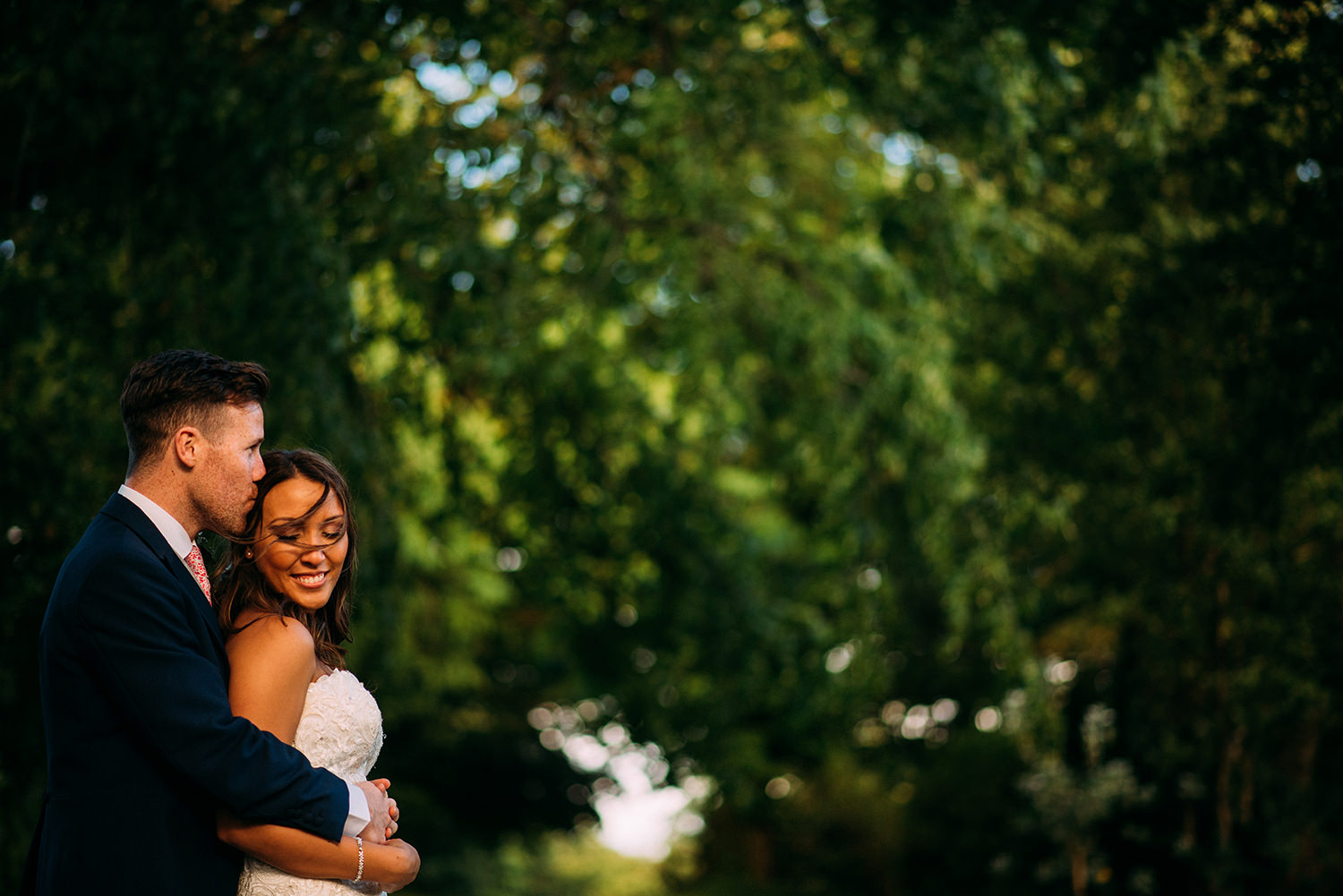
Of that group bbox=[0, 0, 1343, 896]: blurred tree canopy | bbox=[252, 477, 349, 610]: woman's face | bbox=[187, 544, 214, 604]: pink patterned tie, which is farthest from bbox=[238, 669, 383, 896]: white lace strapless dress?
bbox=[0, 0, 1343, 896]: blurred tree canopy

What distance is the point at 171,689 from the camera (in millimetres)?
2227

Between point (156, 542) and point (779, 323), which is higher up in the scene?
point (156, 542)

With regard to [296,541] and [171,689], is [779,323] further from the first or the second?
[171,689]

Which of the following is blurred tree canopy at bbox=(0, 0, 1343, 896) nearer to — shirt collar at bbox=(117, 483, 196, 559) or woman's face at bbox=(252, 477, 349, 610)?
woman's face at bbox=(252, 477, 349, 610)

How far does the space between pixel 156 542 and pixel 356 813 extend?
71 centimetres

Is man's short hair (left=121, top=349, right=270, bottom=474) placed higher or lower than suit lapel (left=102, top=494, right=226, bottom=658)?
higher

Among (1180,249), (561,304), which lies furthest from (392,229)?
(1180,249)

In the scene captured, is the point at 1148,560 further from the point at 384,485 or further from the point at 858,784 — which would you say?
the point at 858,784

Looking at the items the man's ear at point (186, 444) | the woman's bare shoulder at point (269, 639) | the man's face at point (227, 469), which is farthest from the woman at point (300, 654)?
the man's ear at point (186, 444)

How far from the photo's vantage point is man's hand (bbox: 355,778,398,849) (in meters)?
2.57

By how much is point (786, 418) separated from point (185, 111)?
4.40 meters

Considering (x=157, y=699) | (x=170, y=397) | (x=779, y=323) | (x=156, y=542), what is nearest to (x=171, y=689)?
(x=157, y=699)

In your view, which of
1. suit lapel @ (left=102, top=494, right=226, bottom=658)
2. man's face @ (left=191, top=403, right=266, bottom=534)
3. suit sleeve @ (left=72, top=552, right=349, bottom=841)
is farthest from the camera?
man's face @ (left=191, top=403, right=266, bottom=534)

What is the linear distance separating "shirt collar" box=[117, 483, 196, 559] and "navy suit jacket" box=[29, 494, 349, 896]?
0.09ft
